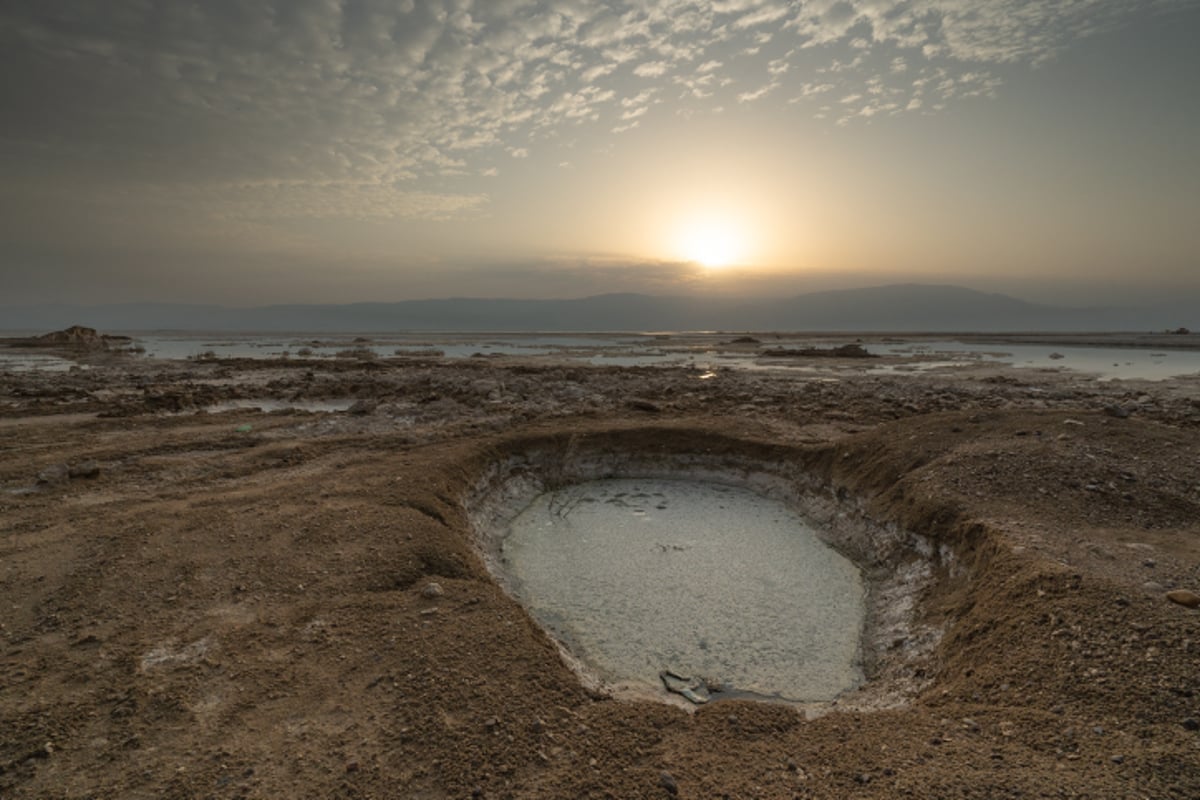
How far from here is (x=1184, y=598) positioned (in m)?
5.05

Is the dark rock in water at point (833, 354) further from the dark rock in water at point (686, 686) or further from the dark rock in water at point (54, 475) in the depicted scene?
the dark rock in water at point (54, 475)

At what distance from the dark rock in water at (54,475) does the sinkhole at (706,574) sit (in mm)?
7896

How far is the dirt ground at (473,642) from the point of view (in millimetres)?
3621

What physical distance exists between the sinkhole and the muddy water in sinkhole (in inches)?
1.0

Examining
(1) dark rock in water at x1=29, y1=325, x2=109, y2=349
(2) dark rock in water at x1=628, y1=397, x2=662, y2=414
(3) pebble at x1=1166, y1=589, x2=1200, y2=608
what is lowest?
(3) pebble at x1=1166, y1=589, x2=1200, y2=608

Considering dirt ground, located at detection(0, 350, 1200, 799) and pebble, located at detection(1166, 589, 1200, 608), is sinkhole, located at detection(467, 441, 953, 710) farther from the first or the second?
pebble, located at detection(1166, 589, 1200, 608)

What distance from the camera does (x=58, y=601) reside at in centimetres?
578

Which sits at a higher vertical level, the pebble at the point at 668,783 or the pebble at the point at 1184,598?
the pebble at the point at 1184,598

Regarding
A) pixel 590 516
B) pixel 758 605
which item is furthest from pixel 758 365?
pixel 758 605

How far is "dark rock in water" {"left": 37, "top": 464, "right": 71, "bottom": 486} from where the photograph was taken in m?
9.77

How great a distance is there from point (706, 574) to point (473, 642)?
15.3 feet

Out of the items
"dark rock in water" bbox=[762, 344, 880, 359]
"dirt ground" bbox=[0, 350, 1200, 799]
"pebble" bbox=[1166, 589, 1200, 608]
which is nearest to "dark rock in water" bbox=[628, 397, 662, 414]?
"dirt ground" bbox=[0, 350, 1200, 799]

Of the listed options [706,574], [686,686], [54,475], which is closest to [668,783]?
→ [686,686]

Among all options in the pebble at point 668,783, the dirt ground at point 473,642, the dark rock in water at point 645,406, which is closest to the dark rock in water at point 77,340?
the dirt ground at point 473,642
